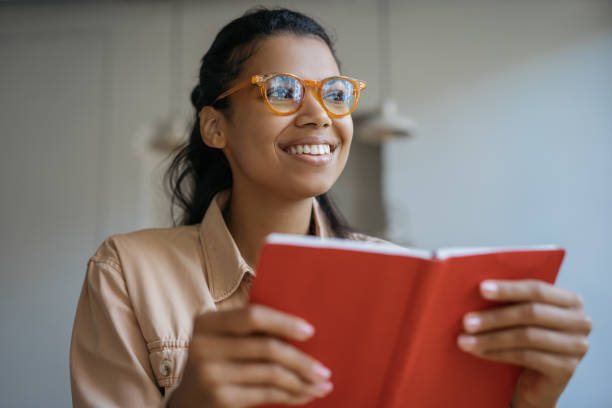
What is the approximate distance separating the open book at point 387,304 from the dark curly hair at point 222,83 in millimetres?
777

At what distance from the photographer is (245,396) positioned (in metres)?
0.69

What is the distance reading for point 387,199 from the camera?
4152mm

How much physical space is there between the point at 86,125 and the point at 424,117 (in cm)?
297

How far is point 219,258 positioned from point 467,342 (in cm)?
70

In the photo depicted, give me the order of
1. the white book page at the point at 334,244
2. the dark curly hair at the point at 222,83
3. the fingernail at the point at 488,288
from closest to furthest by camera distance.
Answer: the white book page at the point at 334,244
the fingernail at the point at 488,288
the dark curly hair at the point at 222,83

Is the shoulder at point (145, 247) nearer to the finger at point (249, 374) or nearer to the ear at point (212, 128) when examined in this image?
the ear at point (212, 128)

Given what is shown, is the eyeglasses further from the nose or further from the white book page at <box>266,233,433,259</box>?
the white book page at <box>266,233,433,259</box>

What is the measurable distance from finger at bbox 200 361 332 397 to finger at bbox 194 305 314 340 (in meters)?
0.04

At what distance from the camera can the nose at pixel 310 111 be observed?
1.21 m

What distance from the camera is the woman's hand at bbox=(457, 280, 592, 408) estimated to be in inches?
30.3

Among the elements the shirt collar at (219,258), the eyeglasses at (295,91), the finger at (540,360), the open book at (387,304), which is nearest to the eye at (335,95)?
the eyeglasses at (295,91)

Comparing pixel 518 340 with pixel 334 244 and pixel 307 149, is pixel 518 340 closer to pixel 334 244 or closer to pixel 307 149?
pixel 334 244

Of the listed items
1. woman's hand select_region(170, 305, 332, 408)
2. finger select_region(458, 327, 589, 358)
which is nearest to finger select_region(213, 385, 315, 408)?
woman's hand select_region(170, 305, 332, 408)

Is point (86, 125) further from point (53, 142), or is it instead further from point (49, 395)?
point (49, 395)
